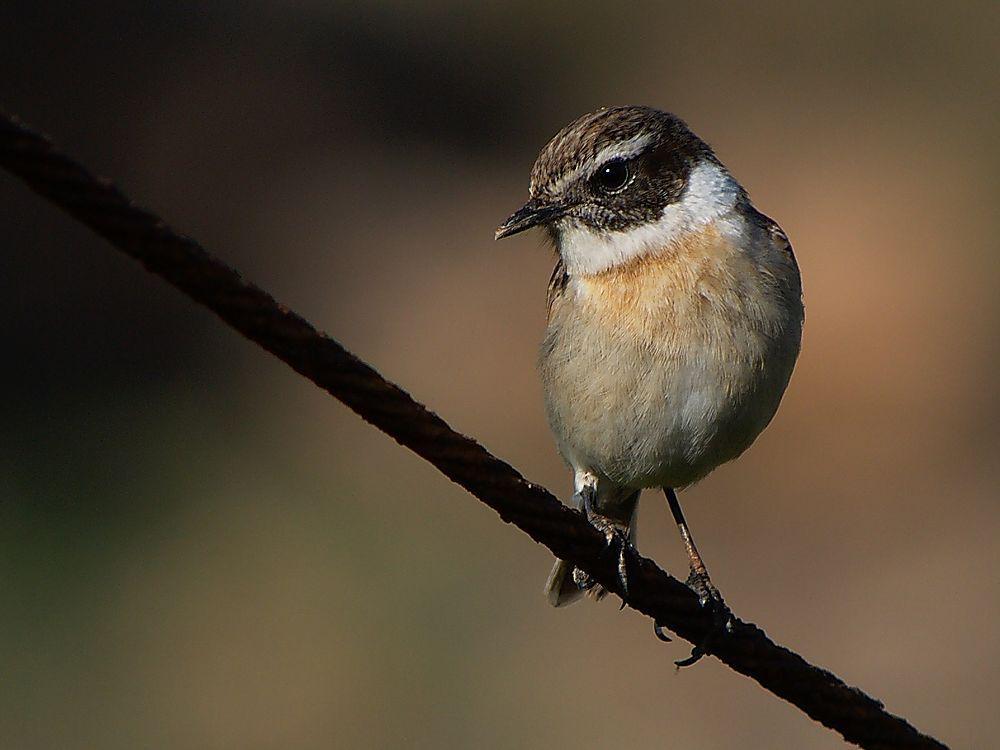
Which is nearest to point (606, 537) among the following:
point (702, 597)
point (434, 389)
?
point (702, 597)

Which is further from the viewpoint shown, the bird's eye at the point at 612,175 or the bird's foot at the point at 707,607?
the bird's eye at the point at 612,175

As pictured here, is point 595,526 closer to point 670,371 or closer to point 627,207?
point 670,371

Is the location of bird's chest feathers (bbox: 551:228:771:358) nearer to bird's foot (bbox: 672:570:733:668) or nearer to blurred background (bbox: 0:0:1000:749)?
bird's foot (bbox: 672:570:733:668)

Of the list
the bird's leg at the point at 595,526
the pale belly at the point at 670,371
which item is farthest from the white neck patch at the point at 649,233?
the bird's leg at the point at 595,526

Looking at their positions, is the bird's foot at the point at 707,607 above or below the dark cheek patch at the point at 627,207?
below

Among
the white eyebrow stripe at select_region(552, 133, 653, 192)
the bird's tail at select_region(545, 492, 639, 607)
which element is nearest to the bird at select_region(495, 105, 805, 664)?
the white eyebrow stripe at select_region(552, 133, 653, 192)

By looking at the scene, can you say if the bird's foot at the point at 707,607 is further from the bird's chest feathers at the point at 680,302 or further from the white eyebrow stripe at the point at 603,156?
the white eyebrow stripe at the point at 603,156
